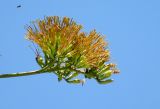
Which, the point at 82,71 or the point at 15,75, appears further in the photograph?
the point at 82,71

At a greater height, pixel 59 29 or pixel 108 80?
pixel 59 29

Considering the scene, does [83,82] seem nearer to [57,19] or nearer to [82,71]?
[82,71]

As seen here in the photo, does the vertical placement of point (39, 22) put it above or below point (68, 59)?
above

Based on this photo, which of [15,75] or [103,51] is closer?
[15,75]

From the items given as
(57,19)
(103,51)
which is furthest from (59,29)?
(103,51)

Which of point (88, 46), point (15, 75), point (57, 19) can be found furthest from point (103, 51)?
point (15, 75)

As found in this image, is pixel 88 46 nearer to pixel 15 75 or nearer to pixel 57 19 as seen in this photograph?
pixel 57 19
